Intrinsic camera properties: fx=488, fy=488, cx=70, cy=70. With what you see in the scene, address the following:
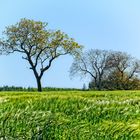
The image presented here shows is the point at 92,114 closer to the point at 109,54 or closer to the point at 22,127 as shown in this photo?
the point at 22,127

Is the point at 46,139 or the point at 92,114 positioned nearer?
the point at 46,139

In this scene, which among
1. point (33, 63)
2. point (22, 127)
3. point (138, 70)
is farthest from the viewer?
point (138, 70)

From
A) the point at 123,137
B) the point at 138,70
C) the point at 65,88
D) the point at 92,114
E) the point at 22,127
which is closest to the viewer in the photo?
the point at 123,137

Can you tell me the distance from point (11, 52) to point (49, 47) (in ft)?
19.5

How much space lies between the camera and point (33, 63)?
74.9 metres

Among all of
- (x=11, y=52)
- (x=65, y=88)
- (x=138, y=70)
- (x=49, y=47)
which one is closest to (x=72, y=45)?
(x=49, y=47)

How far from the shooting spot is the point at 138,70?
100625 mm

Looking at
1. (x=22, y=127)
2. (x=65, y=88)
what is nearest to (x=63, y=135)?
(x=22, y=127)

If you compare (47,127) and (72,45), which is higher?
(72,45)

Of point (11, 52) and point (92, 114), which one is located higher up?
point (11, 52)

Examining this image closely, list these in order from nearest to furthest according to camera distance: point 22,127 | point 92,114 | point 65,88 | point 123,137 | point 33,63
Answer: point 123,137
point 22,127
point 92,114
point 33,63
point 65,88

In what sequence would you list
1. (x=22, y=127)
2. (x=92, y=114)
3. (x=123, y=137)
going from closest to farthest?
(x=123, y=137)
(x=22, y=127)
(x=92, y=114)

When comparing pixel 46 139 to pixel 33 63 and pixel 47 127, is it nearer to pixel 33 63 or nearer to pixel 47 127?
pixel 47 127

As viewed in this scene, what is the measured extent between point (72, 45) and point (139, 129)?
68.8 meters
